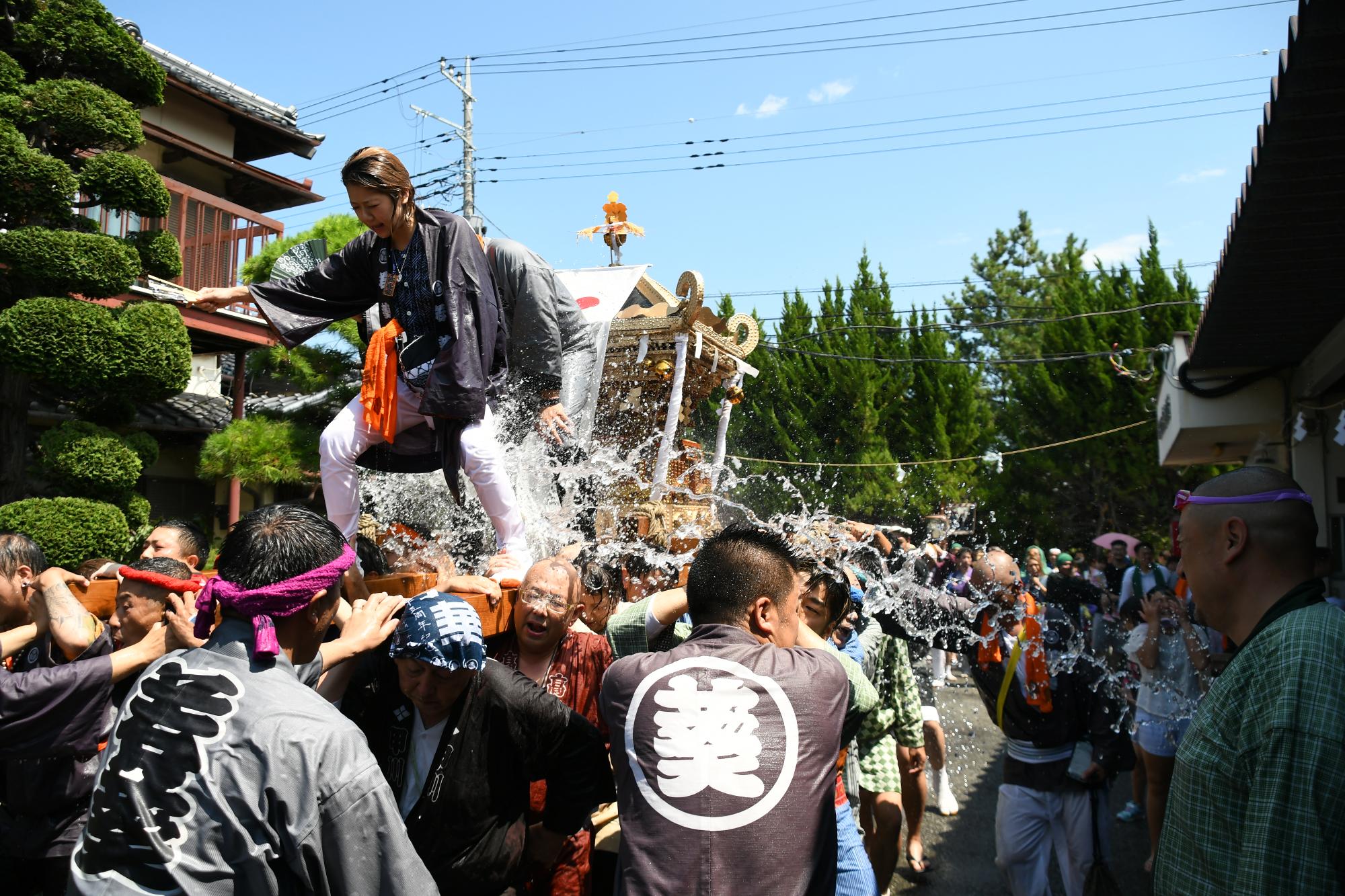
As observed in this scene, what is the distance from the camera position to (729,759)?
90.0 inches

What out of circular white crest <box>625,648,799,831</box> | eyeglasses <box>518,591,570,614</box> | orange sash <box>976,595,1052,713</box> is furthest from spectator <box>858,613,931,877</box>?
circular white crest <box>625,648,799,831</box>

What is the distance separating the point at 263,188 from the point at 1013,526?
19.5 m

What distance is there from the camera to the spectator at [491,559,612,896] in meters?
3.42

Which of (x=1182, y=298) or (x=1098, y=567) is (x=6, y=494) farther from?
(x=1182, y=298)

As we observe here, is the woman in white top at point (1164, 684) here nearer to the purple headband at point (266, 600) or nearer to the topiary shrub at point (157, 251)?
the purple headband at point (266, 600)

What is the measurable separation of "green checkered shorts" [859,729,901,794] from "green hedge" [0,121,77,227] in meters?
8.33

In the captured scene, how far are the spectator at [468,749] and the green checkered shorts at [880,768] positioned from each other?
2.65 meters

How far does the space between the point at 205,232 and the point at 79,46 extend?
5.28 meters

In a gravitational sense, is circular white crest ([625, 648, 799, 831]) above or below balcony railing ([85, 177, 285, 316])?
below

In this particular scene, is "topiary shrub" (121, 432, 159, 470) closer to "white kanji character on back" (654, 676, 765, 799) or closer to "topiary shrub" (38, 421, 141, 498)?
"topiary shrub" (38, 421, 141, 498)

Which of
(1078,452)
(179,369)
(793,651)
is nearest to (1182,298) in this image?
(1078,452)

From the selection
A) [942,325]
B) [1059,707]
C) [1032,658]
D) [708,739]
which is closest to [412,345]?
[708,739]

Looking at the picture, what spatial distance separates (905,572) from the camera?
7.37 meters

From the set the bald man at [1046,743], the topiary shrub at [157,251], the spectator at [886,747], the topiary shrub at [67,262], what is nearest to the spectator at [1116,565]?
the spectator at [886,747]
